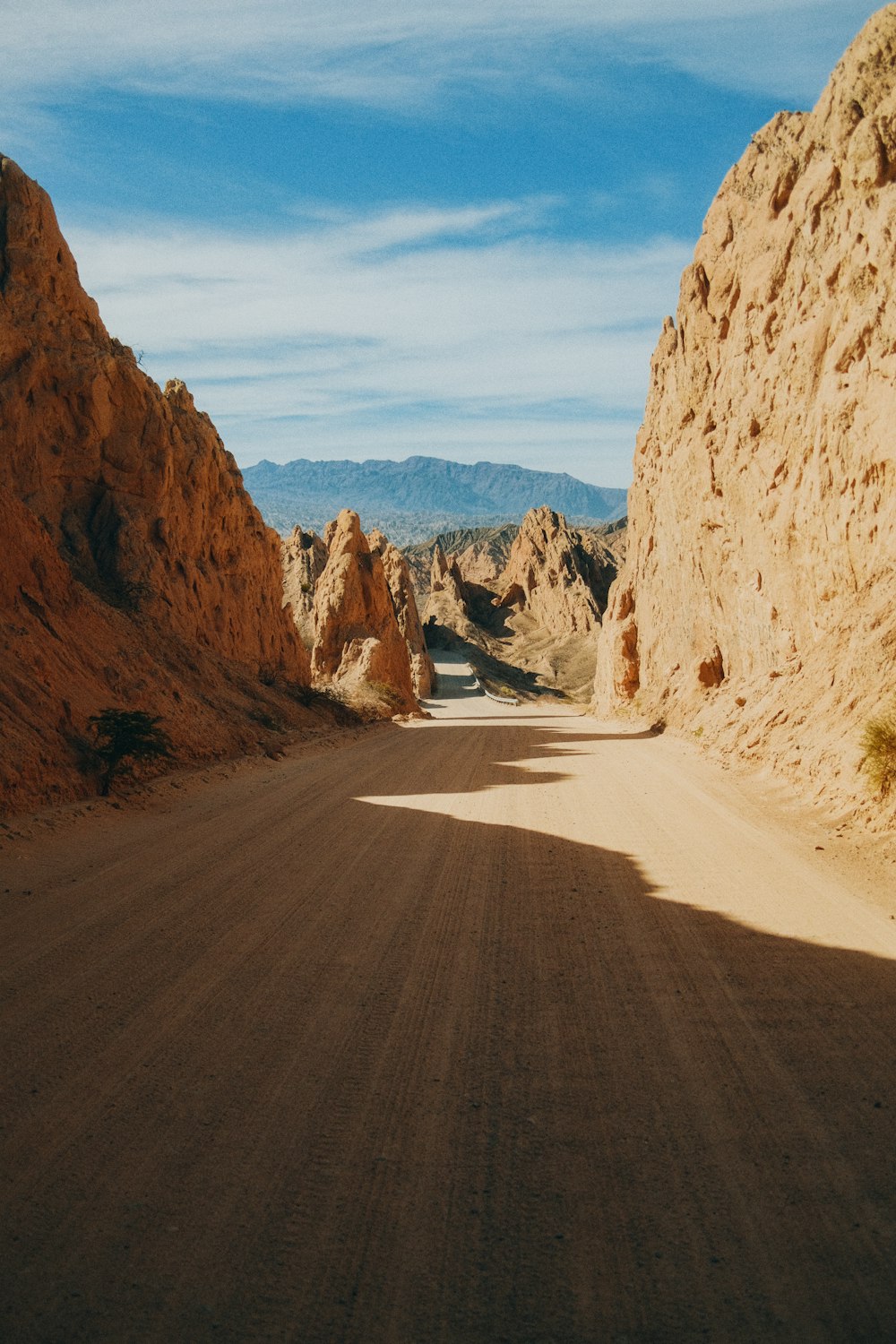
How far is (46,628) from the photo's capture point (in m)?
14.1

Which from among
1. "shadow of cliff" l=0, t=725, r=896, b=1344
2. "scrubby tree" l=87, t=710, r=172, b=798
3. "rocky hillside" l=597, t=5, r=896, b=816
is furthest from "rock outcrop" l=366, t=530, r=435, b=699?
"shadow of cliff" l=0, t=725, r=896, b=1344

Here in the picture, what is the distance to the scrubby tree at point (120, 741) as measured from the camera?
12102 millimetres

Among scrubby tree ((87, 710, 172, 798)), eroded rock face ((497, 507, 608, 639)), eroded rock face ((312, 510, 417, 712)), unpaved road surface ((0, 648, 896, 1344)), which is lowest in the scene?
unpaved road surface ((0, 648, 896, 1344))

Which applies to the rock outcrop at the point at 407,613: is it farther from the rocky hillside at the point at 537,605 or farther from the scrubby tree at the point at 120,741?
the scrubby tree at the point at 120,741

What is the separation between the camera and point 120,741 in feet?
40.3

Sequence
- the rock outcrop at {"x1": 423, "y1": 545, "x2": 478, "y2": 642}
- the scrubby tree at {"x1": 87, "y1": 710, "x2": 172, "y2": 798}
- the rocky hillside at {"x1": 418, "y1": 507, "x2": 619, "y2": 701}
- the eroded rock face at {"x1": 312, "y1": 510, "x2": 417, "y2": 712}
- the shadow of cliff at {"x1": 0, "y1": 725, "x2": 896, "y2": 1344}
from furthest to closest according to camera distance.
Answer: the rock outcrop at {"x1": 423, "y1": 545, "x2": 478, "y2": 642}
the rocky hillside at {"x1": 418, "y1": 507, "x2": 619, "y2": 701}
the eroded rock face at {"x1": 312, "y1": 510, "x2": 417, "y2": 712}
the scrubby tree at {"x1": 87, "y1": 710, "x2": 172, "y2": 798}
the shadow of cliff at {"x1": 0, "y1": 725, "x2": 896, "y2": 1344}

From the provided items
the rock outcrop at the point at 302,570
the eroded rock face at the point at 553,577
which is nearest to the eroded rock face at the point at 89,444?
the rock outcrop at the point at 302,570

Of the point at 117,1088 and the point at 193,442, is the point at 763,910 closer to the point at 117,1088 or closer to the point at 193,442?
the point at 117,1088

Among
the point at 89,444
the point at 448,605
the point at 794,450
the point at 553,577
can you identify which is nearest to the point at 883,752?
the point at 794,450

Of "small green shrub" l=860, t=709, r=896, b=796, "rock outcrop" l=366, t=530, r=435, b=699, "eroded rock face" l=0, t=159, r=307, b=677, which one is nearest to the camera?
Result: "small green shrub" l=860, t=709, r=896, b=796

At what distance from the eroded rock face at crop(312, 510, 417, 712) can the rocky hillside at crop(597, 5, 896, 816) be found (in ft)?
46.2

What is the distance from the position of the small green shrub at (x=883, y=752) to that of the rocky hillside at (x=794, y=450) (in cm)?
25

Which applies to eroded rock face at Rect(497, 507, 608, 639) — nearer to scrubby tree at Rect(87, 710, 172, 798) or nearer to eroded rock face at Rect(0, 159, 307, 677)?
eroded rock face at Rect(0, 159, 307, 677)

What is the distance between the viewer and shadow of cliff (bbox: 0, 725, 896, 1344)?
118 inches
